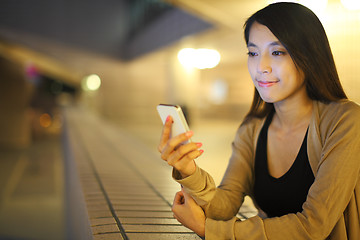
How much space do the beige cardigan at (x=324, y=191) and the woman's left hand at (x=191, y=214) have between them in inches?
1.1

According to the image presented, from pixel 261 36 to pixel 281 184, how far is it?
0.55 m

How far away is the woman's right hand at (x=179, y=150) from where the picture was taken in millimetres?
1162

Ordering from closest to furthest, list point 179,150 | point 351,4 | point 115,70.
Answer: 1. point 179,150
2. point 351,4
3. point 115,70

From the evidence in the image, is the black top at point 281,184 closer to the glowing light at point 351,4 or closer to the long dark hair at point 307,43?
the long dark hair at point 307,43

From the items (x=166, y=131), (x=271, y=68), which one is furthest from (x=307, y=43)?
(x=166, y=131)

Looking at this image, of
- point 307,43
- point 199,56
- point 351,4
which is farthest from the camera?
A: point 199,56

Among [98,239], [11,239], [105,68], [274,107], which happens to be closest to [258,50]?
[274,107]

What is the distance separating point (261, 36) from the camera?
1364 millimetres

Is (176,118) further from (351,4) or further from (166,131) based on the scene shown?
(351,4)

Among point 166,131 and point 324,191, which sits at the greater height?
point 166,131

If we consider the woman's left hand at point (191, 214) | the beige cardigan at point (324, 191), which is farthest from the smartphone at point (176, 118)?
the woman's left hand at point (191, 214)

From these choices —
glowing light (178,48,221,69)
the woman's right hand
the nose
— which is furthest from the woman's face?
glowing light (178,48,221,69)

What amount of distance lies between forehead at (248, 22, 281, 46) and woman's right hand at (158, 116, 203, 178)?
0.45 m

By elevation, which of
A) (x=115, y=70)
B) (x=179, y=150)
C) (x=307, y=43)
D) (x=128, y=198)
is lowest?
(x=128, y=198)
